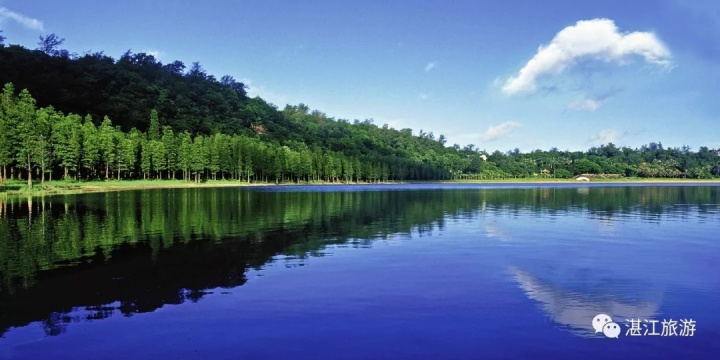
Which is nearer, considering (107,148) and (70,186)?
(70,186)

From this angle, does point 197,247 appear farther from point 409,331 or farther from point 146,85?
point 146,85

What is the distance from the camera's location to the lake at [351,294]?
10328mm

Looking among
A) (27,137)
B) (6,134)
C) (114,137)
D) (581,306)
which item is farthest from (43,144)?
(581,306)

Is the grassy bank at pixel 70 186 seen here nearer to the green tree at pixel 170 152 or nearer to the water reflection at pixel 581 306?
the green tree at pixel 170 152

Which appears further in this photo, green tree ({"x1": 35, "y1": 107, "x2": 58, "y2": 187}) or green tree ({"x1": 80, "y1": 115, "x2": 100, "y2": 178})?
green tree ({"x1": 80, "y1": 115, "x2": 100, "y2": 178})

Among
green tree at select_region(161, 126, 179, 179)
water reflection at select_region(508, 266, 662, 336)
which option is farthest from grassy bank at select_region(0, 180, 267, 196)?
water reflection at select_region(508, 266, 662, 336)

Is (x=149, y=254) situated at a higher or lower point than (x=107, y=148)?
lower

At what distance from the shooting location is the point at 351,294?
1444 cm

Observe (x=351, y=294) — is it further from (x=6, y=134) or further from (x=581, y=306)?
(x=6, y=134)

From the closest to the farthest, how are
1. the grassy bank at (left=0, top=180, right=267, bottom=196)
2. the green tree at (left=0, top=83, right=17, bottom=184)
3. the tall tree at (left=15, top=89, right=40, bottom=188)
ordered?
the grassy bank at (left=0, top=180, right=267, bottom=196) < the green tree at (left=0, top=83, right=17, bottom=184) < the tall tree at (left=15, top=89, right=40, bottom=188)

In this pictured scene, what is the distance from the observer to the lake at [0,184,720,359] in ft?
33.9

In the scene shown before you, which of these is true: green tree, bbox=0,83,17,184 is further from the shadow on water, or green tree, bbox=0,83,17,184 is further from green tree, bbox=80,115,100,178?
the shadow on water

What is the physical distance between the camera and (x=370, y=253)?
71.0 feet

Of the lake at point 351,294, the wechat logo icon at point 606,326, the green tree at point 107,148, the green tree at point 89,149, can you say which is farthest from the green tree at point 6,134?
the wechat logo icon at point 606,326
